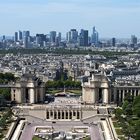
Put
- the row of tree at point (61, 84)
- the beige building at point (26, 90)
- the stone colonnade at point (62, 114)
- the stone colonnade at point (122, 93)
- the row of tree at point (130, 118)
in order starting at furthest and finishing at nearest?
the row of tree at point (61, 84)
the stone colonnade at point (122, 93)
the beige building at point (26, 90)
the stone colonnade at point (62, 114)
the row of tree at point (130, 118)

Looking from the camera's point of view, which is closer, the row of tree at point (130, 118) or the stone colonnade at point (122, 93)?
the row of tree at point (130, 118)

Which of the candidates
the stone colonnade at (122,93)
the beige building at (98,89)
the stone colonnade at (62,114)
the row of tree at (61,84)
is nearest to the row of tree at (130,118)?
the beige building at (98,89)

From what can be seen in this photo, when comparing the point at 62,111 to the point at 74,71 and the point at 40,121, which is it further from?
the point at 74,71

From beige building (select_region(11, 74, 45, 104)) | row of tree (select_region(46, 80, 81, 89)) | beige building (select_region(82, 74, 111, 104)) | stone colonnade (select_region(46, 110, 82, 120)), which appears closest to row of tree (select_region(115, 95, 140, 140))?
beige building (select_region(82, 74, 111, 104))

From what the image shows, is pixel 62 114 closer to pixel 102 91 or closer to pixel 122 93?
pixel 102 91

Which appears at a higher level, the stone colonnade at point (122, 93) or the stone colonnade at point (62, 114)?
the stone colonnade at point (122, 93)

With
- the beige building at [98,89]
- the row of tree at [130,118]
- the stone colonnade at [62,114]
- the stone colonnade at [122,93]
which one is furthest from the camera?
the stone colonnade at [122,93]

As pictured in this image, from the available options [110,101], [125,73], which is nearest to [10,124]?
[110,101]

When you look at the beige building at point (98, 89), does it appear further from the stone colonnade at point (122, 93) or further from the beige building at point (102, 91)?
the stone colonnade at point (122, 93)
